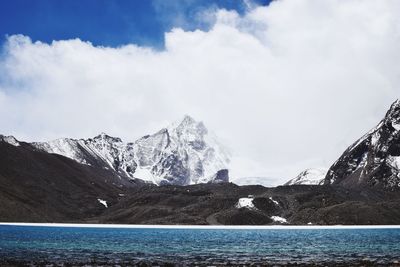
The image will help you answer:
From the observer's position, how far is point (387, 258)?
7731 cm

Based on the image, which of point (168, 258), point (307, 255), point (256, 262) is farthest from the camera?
point (307, 255)

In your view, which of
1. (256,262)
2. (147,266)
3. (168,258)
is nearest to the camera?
(147,266)

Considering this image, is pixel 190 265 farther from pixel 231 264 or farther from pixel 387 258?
pixel 387 258

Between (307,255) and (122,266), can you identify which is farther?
(307,255)

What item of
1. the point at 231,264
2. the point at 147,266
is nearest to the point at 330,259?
the point at 231,264

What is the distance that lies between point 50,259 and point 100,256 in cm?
929

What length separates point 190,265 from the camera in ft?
226

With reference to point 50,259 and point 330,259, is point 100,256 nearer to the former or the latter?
point 50,259

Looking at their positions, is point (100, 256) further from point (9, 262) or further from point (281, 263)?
point (281, 263)

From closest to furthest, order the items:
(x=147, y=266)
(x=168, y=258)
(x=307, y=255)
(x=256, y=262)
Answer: (x=147, y=266)
(x=256, y=262)
(x=168, y=258)
(x=307, y=255)

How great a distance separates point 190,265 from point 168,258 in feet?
39.2

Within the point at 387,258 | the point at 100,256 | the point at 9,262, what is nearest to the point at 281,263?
the point at 387,258

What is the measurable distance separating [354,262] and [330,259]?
6.44 m

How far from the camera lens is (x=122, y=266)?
222 ft
